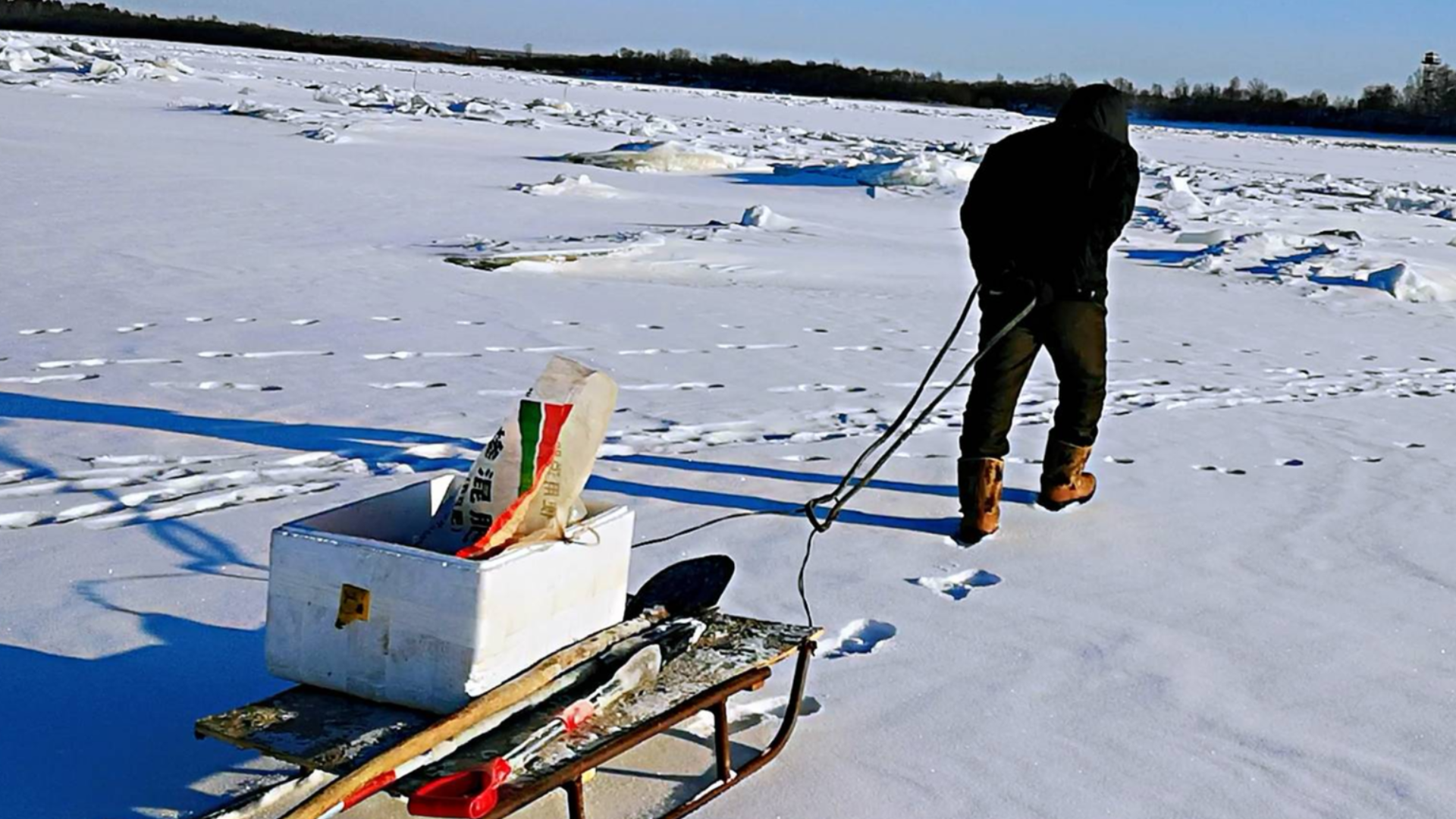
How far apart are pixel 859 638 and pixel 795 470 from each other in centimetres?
181

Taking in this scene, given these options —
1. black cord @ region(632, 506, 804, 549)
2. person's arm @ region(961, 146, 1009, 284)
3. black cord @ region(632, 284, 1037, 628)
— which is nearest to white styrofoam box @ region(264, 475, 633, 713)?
black cord @ region(632, 284, 1037, 628)

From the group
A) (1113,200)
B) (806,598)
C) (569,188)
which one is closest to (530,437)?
(806,598)

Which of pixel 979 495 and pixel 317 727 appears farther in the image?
pixel 979 495

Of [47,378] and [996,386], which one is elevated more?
[996,386]

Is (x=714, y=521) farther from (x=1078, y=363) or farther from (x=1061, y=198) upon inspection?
(x=1061, y=198)

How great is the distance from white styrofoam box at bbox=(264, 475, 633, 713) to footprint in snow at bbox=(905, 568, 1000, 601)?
1.64 metres

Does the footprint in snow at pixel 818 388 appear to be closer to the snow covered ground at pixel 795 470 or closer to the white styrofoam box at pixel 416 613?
the snow covered ground at pixel 795 470

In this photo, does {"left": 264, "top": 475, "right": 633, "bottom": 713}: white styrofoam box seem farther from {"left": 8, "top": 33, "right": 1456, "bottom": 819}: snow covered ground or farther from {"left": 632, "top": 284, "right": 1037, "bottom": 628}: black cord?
{"left": 632, "top": 284, "right": 1037, "bottom": 628}: black cord

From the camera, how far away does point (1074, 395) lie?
15.8 ft

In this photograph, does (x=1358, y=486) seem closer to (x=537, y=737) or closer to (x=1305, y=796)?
(x=1305, y=796)

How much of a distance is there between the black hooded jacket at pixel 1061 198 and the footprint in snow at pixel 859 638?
1.29 metres

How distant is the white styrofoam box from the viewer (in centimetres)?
252

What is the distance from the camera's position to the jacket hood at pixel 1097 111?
4547 mm

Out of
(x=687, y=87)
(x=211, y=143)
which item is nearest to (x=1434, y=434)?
(x=211, y=143)
